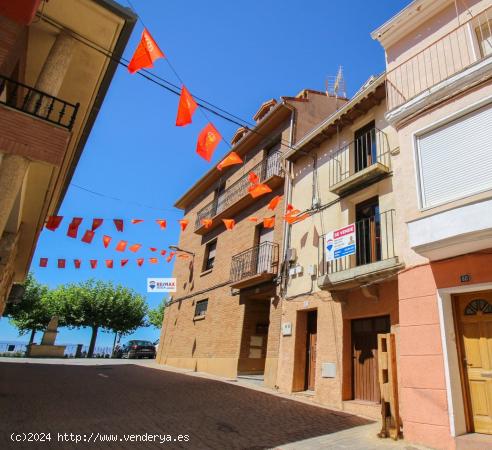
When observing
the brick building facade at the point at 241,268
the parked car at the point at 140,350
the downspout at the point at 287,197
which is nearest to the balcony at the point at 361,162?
the brick building facade at the point at 241,268

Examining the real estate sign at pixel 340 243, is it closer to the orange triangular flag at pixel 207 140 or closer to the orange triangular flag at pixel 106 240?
the orange triangular flag at pixel 207 140

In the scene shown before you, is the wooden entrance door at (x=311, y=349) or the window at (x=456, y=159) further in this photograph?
the wooden entrance door at (x=311, y=349)

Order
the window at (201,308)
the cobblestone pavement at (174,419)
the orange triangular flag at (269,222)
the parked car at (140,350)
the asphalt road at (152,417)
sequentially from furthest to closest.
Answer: the parked car at (140,350) < the window at (201,308) < the orange triangular flag at (269,222) < the cobblestone pavement at (174,419) < the asphalt road at (152,417)

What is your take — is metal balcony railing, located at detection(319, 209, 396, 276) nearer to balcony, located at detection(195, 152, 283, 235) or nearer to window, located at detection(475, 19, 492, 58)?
window, located at detection(475, 19, 492, 58)

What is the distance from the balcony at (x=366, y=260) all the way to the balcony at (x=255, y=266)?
262 centimetres

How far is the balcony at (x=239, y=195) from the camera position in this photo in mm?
13688

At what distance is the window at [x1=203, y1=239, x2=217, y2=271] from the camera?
58.0 ft

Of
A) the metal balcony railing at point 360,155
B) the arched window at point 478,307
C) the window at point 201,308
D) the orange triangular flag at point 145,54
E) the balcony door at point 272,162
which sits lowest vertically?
the arched window at point 478,307

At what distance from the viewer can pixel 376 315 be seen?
8219 mm

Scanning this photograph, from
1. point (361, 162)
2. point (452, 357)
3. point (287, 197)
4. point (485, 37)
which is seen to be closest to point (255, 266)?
point (287, 197)

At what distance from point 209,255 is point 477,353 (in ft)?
44.9

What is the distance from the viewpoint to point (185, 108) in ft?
20.5

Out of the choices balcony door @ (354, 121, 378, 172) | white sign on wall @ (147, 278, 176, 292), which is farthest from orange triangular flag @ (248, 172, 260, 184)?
white sign on wall @ (147, 278, 176, 292)

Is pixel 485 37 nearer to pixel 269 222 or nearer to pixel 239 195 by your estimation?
pixel 269 222
